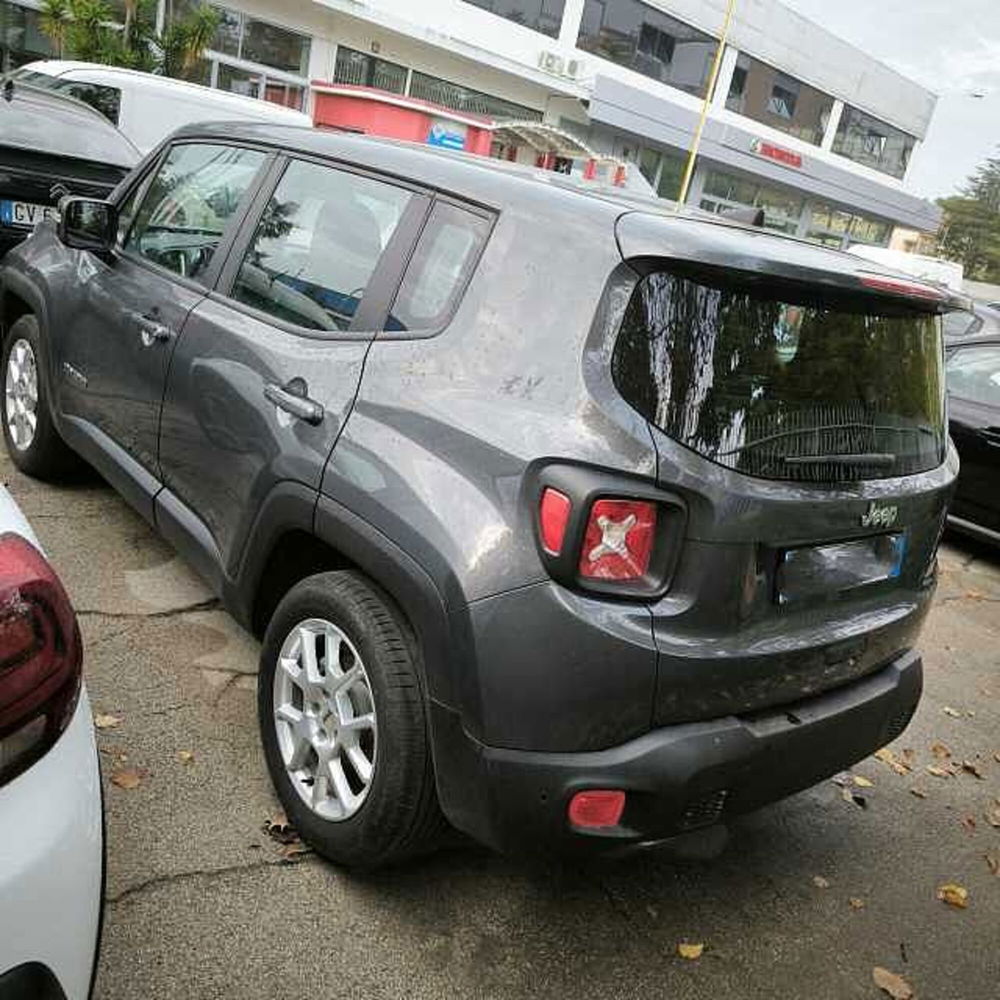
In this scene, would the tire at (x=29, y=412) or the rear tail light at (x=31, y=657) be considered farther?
the tire at (x=29, y=412)

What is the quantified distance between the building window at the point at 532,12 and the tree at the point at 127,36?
11.2 meters

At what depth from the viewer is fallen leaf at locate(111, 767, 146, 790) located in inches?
103

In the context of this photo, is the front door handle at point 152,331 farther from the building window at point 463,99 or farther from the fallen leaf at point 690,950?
the building window at point 463,99

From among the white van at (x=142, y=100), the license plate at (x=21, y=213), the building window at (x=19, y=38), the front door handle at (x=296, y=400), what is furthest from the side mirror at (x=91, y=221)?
the building window at (x=19, y=38)

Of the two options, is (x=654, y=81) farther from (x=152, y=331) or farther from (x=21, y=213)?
(x=152, y=331)

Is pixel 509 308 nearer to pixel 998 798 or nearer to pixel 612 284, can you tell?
pixel 612 284

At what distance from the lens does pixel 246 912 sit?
89.8 inches

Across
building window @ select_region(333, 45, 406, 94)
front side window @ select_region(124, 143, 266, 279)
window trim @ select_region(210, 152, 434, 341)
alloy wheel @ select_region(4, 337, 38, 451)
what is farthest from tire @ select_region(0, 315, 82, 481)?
building window @ select_region(333, 45, 406, 94)

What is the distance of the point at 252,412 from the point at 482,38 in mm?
27371

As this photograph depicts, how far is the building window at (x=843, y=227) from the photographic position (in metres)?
43.4

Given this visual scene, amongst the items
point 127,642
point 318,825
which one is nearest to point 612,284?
point 318,825

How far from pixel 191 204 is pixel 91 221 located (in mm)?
609

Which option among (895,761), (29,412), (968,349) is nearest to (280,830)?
(895,761)

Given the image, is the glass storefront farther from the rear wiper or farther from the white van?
the rear wiper
